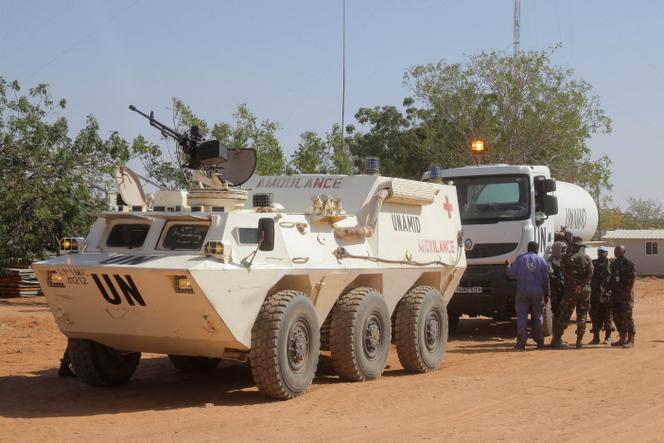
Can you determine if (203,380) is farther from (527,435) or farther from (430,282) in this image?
(527,435)

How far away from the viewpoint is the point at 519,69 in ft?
119

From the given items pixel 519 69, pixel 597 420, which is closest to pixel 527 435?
pixel 597 420

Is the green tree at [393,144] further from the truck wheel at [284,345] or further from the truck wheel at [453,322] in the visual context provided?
the truck wheel at [284,345]

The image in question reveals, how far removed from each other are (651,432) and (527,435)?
1074 mm

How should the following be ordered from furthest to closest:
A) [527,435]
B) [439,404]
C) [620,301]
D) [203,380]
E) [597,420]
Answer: [620,301] → [203,380] → [439,404] → [597,420] → [527,435]

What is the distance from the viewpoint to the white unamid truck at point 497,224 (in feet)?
53.2

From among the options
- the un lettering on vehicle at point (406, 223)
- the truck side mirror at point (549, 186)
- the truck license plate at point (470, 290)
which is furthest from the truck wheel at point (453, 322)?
the un lettering on vehicle at point (406, 223)

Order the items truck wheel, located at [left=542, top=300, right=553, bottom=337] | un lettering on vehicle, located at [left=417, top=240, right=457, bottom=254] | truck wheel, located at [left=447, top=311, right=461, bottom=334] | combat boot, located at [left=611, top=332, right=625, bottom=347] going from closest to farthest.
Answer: un lettering on vehicle, located at [left=417, top=240, right=457, bottom=254] → combat boot, located at [left=611, top=332, right=625, bottom=347] → truck wheel, located at [left=542, top=300, right=553, bottom=337] → truck wheel, located at [left=447, top=311, right=461, bottom=334]

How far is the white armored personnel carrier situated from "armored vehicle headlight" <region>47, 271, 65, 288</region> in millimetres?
17

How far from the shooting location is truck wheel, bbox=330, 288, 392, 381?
10.7 metres

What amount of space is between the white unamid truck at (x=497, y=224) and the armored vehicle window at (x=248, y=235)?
6970 mm

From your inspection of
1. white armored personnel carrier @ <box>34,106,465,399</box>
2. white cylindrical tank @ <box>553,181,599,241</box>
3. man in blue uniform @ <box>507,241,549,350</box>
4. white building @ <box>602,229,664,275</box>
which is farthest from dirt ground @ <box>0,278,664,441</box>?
white building @ <box>602,229,664,275</box>

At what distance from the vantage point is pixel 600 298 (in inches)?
606

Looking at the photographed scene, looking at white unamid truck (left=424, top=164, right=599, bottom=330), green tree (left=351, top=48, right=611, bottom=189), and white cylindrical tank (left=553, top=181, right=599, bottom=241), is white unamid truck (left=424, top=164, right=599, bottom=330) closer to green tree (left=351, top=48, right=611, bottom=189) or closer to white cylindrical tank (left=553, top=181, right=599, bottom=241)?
white cylindrical tank (left=553, top=181, right=599, bottom=241)
